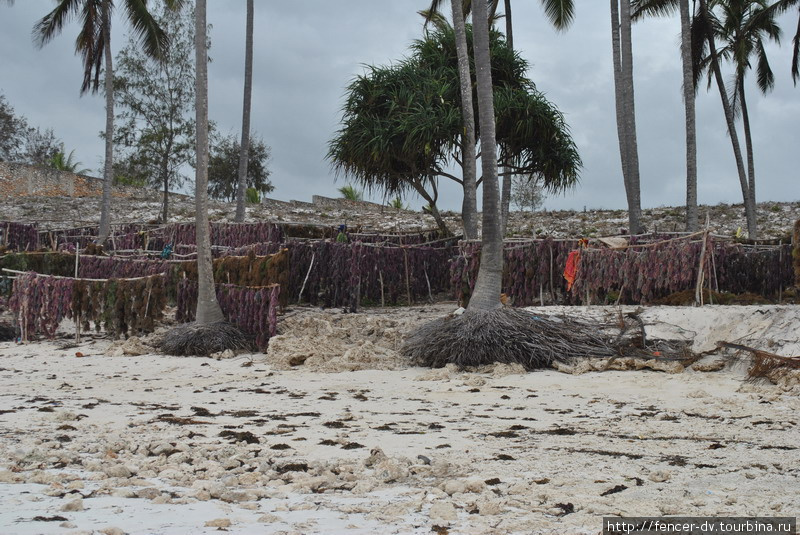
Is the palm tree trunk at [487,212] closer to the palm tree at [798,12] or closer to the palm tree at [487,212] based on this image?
the palm tree at [487,212]

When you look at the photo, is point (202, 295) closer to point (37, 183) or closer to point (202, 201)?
point (202, 201)

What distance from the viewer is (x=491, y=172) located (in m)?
12.3

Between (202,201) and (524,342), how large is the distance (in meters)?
6.51

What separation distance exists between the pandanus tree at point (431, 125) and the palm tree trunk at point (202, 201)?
6988 mm

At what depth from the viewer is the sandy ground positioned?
13.6 ft

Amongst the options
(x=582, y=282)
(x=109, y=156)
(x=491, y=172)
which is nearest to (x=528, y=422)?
Answer: (x=491, y=172)

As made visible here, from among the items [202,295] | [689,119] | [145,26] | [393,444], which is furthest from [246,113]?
[393,444]

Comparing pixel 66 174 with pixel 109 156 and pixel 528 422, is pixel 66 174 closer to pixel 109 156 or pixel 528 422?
pixel 109 156

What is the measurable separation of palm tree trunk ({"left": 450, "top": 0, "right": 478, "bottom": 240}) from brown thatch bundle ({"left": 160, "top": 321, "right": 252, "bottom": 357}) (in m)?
7.05

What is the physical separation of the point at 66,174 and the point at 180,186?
32.7 ft

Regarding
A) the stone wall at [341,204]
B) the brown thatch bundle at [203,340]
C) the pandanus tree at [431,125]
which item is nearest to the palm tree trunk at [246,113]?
the pandanus tree at [431,125]

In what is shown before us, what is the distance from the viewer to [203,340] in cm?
1270

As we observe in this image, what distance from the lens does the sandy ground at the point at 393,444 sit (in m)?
4.16

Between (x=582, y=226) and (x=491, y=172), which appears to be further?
(x=582, y=226)
